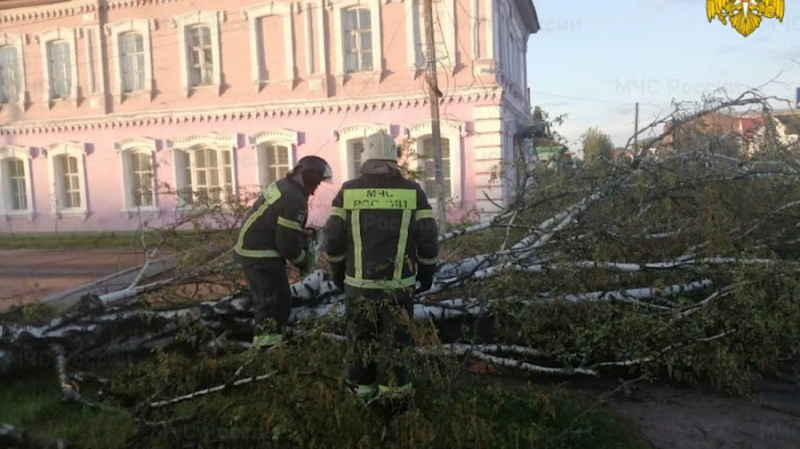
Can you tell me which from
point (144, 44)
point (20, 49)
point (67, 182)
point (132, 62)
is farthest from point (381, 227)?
point (20, 49)

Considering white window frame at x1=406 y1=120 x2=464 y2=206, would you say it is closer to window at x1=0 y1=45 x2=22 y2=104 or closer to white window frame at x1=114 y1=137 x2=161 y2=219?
white window frame at x1=114 y1=137 x2=161 y2=219

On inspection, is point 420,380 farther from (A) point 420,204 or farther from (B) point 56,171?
(B) point 56,171

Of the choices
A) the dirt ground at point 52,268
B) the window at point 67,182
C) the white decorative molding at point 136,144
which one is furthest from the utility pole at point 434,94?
the window at point 67,182

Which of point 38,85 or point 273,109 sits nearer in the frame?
point 273,109

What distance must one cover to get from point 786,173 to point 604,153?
1.73m

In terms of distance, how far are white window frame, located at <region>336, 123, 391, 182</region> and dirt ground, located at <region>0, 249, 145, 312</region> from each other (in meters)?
5.75

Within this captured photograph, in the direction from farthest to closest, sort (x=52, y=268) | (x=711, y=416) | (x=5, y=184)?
(x=5, y=184)
(x=52, y=268)
(x=711, y=416)

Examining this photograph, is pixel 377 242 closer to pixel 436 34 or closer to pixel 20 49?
pixel 436 34

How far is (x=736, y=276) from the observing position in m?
4.94

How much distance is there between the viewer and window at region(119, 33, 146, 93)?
1970 centimetres

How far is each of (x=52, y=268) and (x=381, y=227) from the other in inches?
457

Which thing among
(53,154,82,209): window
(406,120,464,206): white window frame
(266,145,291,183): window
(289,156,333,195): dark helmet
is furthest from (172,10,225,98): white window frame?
(289,156,333,195): dark helmet

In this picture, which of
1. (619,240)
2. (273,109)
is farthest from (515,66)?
(619,240)

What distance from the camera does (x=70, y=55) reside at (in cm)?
2025
